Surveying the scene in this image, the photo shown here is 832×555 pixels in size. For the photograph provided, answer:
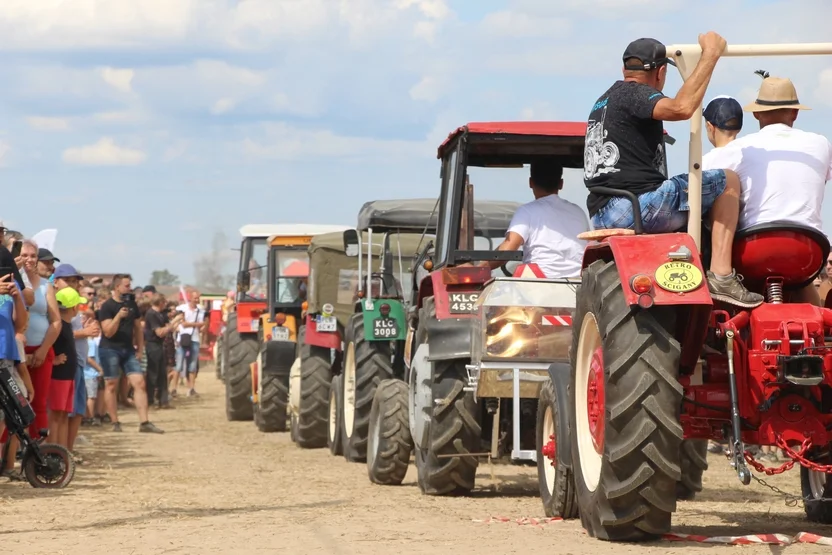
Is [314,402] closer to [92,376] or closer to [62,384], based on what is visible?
[62,384]

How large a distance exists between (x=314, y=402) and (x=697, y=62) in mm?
8889

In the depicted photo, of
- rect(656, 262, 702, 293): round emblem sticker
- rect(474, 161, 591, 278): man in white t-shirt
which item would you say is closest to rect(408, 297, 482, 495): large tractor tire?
rect(474, 161, 591, 278): man in white t-shirt

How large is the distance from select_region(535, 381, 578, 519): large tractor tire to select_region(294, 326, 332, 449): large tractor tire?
6806 mm

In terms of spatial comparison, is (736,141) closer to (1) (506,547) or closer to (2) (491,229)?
(1) (506,547)

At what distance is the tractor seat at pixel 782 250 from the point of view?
6.16 m

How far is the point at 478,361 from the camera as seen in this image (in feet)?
28.5

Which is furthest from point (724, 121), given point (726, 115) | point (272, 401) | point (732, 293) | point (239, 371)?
point (239, 371)

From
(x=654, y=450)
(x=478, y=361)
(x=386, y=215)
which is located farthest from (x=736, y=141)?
(x=386, y=215)

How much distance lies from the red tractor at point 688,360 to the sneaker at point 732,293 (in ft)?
0.17

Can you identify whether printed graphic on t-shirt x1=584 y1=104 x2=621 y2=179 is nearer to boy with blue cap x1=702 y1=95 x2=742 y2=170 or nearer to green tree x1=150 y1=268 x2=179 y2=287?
boy with blue cap x1=702 y1=95 x2=742 y2=170

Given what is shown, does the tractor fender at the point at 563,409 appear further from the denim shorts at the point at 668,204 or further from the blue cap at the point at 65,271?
the blue cap at the point at 65,271

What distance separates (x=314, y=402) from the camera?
47.2 feet

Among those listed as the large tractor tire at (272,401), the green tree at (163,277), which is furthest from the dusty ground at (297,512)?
the green tree at (163,277)

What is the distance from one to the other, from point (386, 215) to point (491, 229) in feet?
10.6
